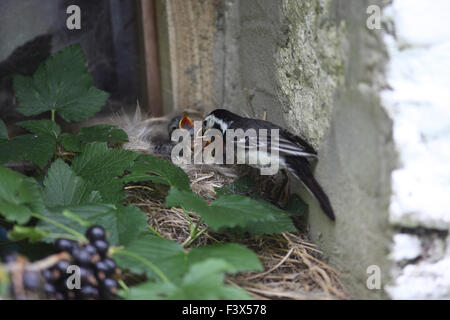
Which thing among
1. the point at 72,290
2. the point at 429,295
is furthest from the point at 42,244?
the point at 429,295

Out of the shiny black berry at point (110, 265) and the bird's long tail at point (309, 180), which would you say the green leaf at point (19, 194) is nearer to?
the shiny black berry at point (110, 265)

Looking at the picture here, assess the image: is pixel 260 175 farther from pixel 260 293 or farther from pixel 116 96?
pixel 116 96

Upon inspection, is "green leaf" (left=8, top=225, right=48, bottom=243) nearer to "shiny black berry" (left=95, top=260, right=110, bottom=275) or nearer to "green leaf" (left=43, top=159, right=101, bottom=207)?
"shiny black berry" (left=95, top=260, right=110, bottom=275)

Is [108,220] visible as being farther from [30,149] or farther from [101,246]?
[30,149]

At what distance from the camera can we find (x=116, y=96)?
316cm

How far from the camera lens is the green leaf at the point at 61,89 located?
8.04 ft

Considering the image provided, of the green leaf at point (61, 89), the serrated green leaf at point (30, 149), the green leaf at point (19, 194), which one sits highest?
the green leaf at point (61, 89)

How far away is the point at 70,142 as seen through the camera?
7.60ft

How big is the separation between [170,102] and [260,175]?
43.0 inches

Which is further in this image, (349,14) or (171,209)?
(171,209)

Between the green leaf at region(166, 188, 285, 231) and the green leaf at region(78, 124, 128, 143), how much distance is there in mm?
786

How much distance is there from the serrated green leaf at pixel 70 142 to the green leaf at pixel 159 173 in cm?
43

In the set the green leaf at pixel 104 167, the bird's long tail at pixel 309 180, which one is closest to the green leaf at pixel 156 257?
the green leaf at pixel 104 167

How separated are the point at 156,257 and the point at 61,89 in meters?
1.37
